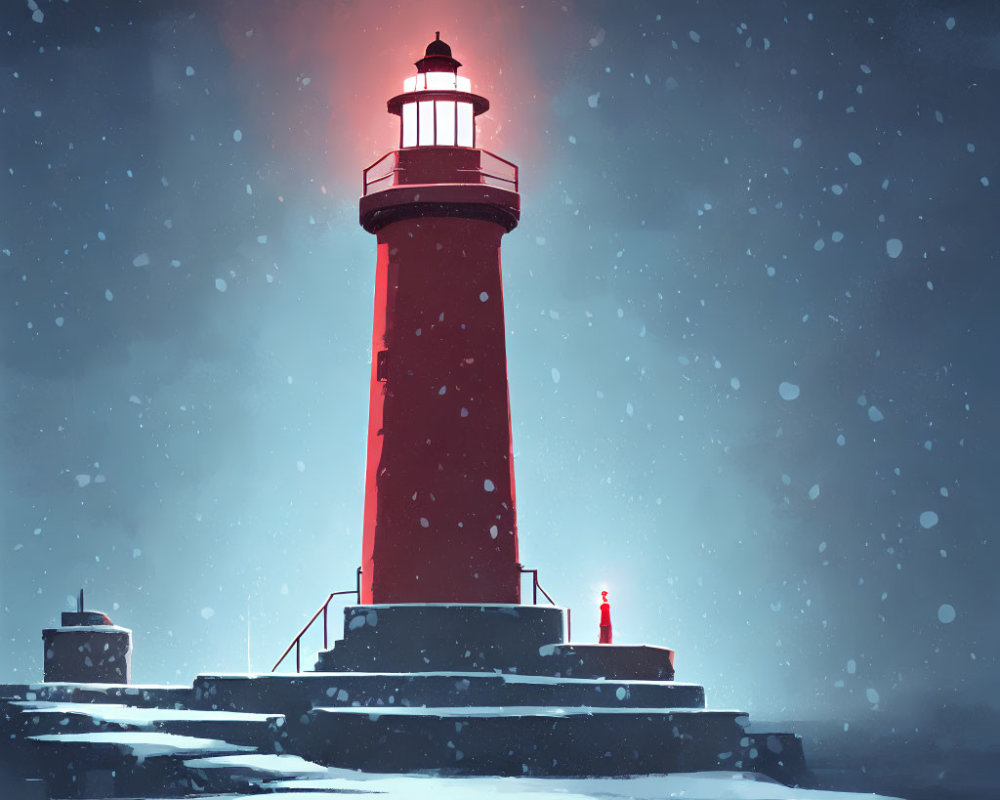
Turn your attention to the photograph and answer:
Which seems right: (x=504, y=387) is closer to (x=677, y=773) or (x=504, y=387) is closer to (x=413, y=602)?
(x=413, y=602)

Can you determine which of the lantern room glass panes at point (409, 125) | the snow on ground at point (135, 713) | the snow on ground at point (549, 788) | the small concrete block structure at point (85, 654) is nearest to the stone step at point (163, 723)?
the snow on ground at point (135, 713)

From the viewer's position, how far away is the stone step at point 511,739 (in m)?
17.6

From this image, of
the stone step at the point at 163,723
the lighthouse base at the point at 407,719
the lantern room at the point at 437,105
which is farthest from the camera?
the lantern room at the point at 437,105

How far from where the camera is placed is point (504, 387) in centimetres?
2123

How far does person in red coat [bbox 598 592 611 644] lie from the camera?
21078mm

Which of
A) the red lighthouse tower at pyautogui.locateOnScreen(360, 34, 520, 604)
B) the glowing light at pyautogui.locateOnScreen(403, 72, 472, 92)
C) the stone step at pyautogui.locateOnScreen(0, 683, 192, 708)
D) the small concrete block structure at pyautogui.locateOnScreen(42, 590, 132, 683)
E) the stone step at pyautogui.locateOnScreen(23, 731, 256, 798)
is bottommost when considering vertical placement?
the stone step at pyautogui.locateOnScreen(23, 731, 256, 798)

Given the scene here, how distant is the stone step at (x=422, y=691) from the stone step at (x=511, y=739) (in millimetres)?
295

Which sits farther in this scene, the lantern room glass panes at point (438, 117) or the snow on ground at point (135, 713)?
the lantern room glass panes at point (438, 117)

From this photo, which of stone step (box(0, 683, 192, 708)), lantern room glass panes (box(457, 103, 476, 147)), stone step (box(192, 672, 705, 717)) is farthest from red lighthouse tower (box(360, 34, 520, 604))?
stone step (box(0, 683, 192, 708))

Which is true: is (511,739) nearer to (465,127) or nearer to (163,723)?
(163,723)

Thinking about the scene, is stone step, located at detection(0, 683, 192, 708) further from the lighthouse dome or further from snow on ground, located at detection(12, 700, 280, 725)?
the lighthouse dome

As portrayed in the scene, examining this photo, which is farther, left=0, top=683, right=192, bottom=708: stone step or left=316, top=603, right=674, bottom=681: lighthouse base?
left=0, top=683, right=192, bottom=708: stone step

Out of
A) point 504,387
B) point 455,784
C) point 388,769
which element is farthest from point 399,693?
point 504,387

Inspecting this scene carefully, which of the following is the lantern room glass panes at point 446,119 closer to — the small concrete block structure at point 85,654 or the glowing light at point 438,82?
the glowing light at point 438,82
